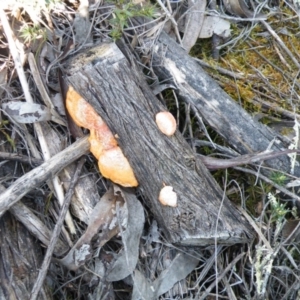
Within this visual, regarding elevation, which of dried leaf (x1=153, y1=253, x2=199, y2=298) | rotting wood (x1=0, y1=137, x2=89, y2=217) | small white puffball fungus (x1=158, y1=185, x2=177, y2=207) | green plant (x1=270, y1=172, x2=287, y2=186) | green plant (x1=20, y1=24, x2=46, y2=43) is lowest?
dried leaf (x1=153, y1=253, x2=199, y2=298)

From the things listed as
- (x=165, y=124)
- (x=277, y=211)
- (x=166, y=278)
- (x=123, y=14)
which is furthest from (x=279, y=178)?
(x=123, y=14)

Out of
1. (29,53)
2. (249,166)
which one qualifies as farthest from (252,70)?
(29,53)

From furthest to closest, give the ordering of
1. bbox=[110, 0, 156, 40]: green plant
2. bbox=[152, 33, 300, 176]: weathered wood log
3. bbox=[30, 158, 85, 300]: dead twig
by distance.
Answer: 1. bbox=[152, 33, 300, 176]: weathered wood log
2. bbox=[110, 0, 156, 40]: green plant
3. bbox=[30, 158, 85, 300]: dead twig

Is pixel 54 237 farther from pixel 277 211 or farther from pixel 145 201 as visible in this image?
pixel 277 211

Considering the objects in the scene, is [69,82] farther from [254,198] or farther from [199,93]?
[254,198]

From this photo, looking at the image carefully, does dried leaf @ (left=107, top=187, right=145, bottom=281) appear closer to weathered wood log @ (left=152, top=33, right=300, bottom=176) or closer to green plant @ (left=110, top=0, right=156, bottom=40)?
weathered wood log @ (left=152, top=33, right=300, bottom=176)

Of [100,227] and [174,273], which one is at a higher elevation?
[100,227]

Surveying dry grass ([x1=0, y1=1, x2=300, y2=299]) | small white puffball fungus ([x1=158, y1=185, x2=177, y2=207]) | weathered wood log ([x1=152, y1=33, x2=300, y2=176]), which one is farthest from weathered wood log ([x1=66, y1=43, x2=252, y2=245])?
weathered wood log ([x1=152, y1=33, x2=300, y2=176])
